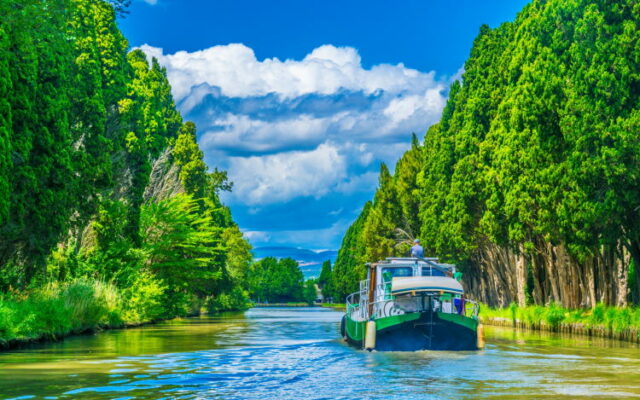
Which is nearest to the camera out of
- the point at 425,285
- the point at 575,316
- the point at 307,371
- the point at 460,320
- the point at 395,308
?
the point at 307,371

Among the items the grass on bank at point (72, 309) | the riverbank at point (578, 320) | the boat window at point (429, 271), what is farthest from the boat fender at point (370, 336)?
the riverbank at point (578, 320)

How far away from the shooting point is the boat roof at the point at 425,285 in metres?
25.5

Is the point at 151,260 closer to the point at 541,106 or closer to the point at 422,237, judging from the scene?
the point at 422,237

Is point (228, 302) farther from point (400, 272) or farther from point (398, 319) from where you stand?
point (398, 319)

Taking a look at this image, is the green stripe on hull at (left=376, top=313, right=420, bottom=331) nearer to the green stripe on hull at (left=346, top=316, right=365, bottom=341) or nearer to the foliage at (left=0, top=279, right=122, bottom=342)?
the green stripe on hull at (left=346, top=316, right=365, bottom=341)

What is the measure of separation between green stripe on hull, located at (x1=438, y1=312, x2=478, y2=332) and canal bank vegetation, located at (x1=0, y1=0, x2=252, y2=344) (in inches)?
468

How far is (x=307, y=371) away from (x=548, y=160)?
18055mm

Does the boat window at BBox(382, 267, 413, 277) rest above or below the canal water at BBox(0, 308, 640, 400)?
above

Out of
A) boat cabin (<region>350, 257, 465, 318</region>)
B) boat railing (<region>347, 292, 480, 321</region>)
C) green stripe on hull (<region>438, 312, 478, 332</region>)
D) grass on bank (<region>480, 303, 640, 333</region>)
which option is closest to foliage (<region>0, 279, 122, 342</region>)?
boat railing (<region>347, 292, 480, 321</region>)

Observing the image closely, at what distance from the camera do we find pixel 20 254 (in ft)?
105

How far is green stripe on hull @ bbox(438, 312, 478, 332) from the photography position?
84.2 ft

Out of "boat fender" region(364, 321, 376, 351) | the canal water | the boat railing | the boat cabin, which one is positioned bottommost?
the canal water

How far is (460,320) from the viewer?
84.6 ft

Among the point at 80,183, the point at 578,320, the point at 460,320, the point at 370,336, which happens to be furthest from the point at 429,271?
the point at 80,183
